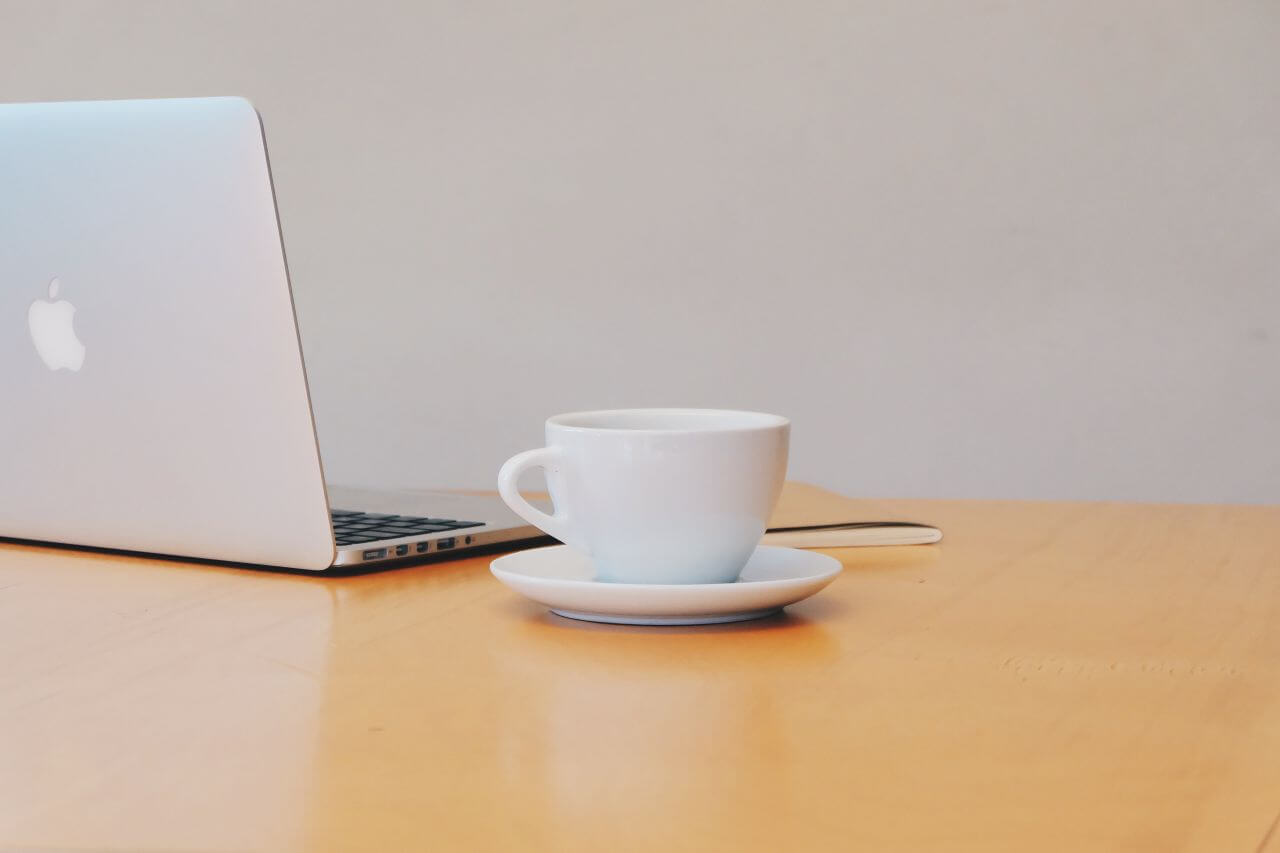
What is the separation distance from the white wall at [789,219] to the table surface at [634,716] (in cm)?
183

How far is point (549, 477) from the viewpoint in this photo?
0.65m

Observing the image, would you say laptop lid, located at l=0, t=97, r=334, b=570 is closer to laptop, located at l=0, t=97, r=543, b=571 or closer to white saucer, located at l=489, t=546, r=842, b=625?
laptop, located at l=0, t=97, r=543, b=571

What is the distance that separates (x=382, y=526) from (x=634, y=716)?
44 centimetres

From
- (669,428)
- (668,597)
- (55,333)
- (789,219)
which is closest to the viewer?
(668,597)

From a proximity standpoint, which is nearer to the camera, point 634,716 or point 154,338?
point 634,716

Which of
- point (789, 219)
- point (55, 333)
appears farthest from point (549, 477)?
point (789, 219)

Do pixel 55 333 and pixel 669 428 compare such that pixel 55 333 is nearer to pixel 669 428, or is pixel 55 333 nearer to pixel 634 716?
pixel 669 428

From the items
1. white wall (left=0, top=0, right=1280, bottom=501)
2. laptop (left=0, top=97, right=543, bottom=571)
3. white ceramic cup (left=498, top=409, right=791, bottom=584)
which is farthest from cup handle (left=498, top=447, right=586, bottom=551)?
white wall (left=0, top=0, right=1280, bottom=501)

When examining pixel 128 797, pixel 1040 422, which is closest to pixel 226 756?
pixel 128 797

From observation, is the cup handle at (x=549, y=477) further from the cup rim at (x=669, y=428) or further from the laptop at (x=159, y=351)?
the laptop at (x=159, y=351)

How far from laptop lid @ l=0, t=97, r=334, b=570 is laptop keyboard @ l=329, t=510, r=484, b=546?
64 mm

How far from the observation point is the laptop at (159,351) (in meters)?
0.73

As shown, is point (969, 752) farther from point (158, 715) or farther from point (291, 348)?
point (291, 348)

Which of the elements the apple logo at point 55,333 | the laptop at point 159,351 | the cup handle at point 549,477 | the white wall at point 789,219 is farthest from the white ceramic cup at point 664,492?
the white wall at point 789,219
